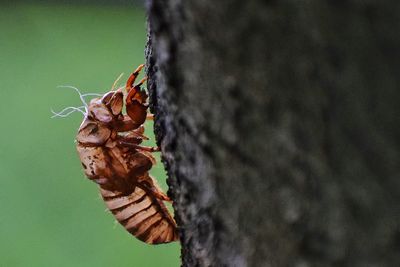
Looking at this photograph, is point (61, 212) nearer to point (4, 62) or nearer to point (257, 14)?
point (4, 62)

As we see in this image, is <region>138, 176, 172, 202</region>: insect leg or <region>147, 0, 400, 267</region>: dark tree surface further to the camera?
<region>138, 176, 172, 202</region>: insect leg

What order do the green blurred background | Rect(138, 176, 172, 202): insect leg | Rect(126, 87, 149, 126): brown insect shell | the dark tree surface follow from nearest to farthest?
the dark tree surface, Rect(126, 87, 149, 126): brown insect shell, Rect(138, 176, 172, 202): insect leg, the green blurred background

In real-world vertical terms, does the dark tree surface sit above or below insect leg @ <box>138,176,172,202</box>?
above

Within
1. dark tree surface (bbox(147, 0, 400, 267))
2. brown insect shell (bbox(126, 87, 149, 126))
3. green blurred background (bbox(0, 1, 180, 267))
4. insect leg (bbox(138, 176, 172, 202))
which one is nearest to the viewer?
dark tree surface (bbox(147, 0, 400, 267))

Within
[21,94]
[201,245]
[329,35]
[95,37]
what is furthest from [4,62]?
[329,35]

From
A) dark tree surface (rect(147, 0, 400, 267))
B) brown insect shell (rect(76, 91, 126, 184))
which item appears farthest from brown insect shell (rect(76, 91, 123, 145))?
dark tree surface (rect(147, 0, 400, 267))

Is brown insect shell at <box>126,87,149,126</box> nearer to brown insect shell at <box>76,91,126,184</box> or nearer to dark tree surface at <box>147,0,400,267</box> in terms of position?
brown insect shell at <box>76,91,126,184</box>
